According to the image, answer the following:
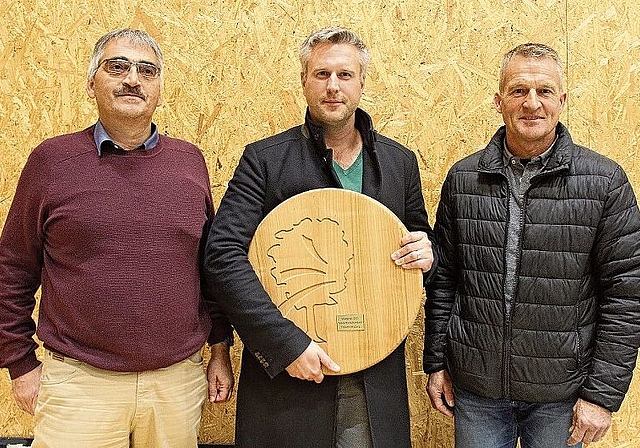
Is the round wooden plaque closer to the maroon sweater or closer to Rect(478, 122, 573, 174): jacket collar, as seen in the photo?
the maroon sweater

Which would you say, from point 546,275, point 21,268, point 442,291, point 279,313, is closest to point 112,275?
point 21,268

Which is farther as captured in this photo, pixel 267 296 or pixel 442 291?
pixel 442 291

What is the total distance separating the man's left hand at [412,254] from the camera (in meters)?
1.87

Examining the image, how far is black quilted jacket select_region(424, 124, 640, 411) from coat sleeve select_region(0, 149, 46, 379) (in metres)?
1.28

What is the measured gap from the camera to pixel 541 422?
1.95m

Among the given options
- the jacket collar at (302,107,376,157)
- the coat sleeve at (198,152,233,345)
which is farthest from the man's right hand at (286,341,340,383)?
the jacket collar at (302,107,376,157)

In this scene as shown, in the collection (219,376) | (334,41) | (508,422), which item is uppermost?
(334,41)

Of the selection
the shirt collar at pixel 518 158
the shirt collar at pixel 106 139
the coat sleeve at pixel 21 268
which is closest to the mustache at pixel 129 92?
the shirt collar at pixel 106 139

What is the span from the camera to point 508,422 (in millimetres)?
2023

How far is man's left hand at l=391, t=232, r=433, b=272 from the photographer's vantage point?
1.87m

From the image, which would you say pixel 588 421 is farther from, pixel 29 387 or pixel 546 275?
pixel 29 387

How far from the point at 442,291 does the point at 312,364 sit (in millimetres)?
528

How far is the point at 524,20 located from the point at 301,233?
136 centimetres

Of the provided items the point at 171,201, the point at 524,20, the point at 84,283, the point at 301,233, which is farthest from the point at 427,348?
the point at 524,20
